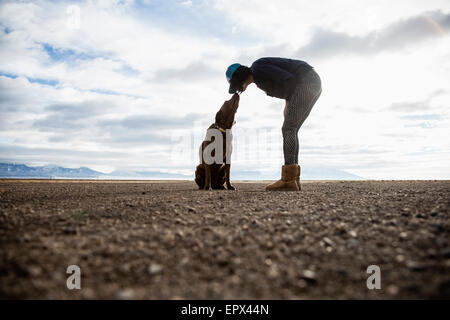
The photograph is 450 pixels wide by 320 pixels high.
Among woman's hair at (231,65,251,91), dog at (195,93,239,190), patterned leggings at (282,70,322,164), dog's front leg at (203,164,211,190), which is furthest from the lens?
dog at (195,93,239,190)

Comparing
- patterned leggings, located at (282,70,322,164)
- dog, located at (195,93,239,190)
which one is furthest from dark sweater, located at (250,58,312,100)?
dog, located at (195,93,239,190)

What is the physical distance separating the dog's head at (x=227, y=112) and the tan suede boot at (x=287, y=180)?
85.7 inches

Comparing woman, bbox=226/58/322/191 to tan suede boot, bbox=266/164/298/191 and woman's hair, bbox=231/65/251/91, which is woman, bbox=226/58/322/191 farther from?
woman's hair, bbox=231/65/251/91

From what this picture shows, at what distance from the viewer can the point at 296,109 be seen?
21.2 feet

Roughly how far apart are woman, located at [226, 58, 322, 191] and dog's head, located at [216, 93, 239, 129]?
1.04m

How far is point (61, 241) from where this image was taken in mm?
2088

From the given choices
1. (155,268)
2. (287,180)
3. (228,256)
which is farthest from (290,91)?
(155,268)

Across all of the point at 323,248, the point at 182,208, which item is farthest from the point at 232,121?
the point at 323,248

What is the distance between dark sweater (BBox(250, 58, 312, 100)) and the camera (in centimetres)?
645

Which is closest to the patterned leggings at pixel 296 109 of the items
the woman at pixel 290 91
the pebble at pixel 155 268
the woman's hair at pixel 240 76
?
the woman at pixel 290 91

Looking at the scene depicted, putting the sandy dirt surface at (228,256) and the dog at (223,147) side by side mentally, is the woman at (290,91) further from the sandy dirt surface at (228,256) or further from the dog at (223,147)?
the sandy dirt surface at (228,256)
